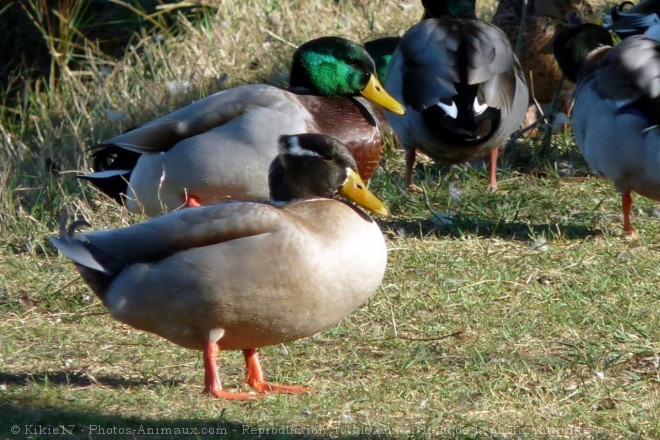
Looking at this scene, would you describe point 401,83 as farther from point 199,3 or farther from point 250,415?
point 199,3

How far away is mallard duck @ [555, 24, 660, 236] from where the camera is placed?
201 inches

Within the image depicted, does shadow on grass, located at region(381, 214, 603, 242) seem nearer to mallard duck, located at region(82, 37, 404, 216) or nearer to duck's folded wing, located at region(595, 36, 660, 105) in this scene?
mallard duck, located at region(82, 37, 404, 216)

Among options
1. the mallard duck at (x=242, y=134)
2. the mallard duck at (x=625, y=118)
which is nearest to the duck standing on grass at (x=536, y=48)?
the mallard duck at (x=625, y=118)

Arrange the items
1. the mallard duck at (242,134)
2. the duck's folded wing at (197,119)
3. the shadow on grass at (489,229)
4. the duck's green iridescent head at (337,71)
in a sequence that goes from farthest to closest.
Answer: the duck's green iridescent head at (337,71) < the shadow on grass at (489,229) < the duck's folded wing at (197,119) < the mallard duck at (242,134)

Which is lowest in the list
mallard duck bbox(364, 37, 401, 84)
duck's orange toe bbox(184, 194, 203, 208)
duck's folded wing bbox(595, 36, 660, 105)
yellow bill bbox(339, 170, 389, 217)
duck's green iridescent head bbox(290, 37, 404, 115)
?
mallard duck bbox(364, 37, 401, 84)

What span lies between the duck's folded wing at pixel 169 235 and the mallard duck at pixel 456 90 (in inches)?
91.9

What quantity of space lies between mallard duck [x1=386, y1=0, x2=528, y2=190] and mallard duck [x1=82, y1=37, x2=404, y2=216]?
23 centimetres

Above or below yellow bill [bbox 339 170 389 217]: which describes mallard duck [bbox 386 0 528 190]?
below

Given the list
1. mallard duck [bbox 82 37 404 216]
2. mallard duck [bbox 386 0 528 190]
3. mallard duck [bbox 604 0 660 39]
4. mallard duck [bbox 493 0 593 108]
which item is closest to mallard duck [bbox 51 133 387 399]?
mallard duck [bbox 82 37 404 216]

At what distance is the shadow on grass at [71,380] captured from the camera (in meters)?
3.85

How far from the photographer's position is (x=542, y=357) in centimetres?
408

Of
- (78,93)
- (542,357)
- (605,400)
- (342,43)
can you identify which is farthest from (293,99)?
(78,93)

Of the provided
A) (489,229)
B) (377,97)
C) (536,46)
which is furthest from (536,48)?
(489,229)

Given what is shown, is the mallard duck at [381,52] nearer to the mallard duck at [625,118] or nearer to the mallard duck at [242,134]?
the mallard duck at [242,134]
